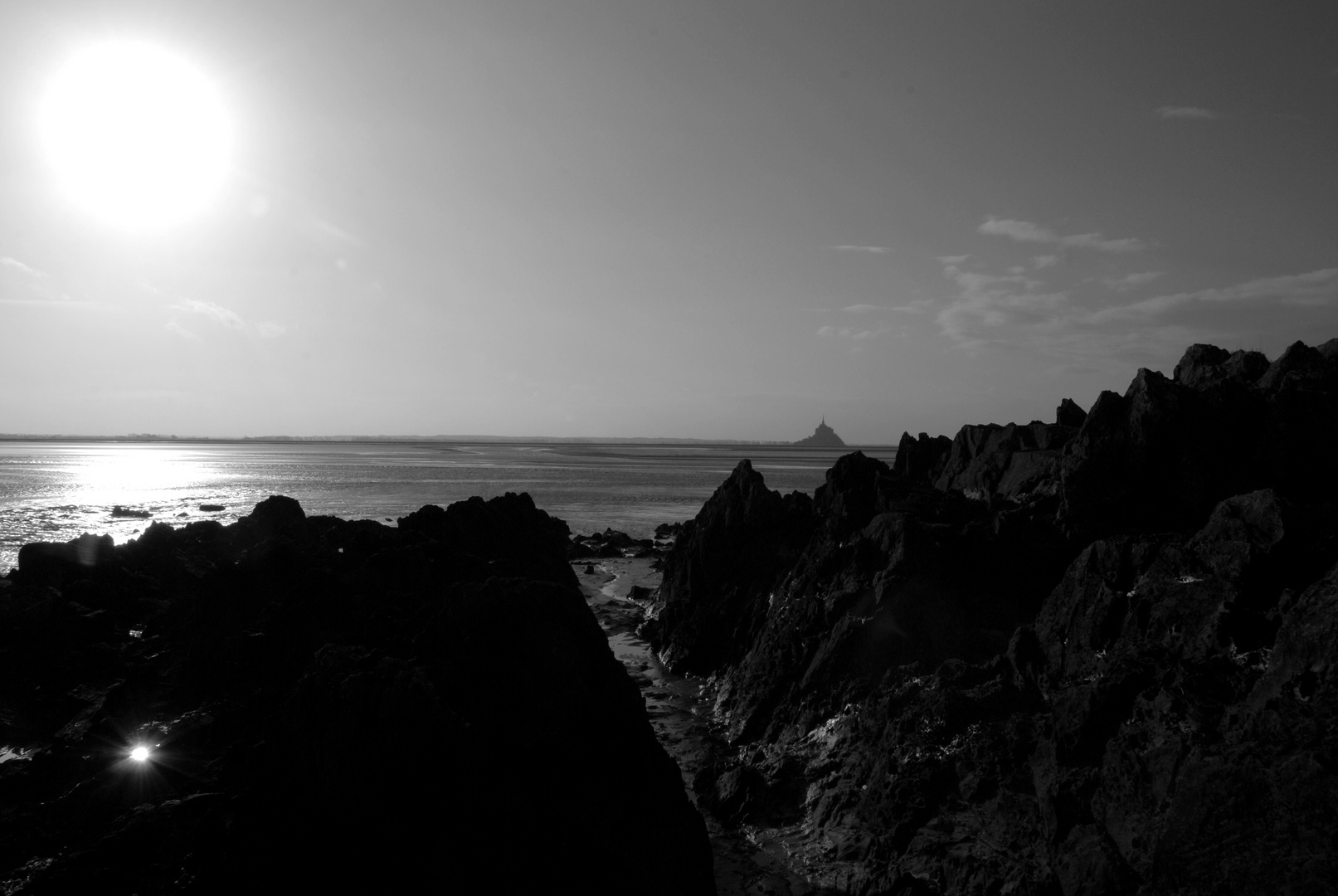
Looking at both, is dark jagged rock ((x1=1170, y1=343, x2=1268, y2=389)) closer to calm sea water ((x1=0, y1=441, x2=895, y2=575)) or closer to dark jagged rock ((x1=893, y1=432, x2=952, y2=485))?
dark jagged rock ((x1=893, y1=432, x2=952, y2=485))

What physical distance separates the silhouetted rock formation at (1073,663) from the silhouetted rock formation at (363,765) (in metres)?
3.08

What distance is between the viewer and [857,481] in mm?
20266

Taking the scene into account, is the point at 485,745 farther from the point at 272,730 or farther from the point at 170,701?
the point at 170,701

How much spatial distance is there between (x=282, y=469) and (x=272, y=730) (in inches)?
4426

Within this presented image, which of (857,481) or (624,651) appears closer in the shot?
(857,481)

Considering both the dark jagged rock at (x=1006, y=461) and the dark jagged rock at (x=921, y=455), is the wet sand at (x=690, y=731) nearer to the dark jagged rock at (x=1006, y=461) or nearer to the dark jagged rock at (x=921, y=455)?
the dark jagged rock at (x=1006, y=461)

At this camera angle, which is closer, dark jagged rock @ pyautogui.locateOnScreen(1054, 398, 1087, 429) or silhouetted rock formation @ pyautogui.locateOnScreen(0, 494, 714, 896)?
silhouetted rock formation @ pyautogui.locateOnScreen(0, 494, 714, 896)

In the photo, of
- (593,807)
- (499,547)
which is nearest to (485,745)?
(593,807)

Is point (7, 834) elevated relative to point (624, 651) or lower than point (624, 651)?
elevated

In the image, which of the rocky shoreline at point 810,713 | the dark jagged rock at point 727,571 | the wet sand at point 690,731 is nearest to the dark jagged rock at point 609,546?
the wet sand at point 690,731

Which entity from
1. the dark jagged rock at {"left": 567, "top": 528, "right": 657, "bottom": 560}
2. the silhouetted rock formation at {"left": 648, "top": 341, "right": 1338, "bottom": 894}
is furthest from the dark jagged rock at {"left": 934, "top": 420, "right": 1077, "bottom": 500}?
the dark jagged rock at {"left": 567, "top": 528, "right": 657, "bottom": 560}

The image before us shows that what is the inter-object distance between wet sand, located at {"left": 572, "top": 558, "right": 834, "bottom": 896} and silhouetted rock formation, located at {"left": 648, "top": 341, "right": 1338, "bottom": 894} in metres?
0.35

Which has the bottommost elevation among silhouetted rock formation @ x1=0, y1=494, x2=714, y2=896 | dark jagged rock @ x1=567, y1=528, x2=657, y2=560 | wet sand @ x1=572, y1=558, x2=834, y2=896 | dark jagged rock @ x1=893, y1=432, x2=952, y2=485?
wet sand @ x1=572, y1=558, x2=834, y2=896

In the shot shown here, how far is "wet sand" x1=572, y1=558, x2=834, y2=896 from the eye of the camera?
33.9 feet
